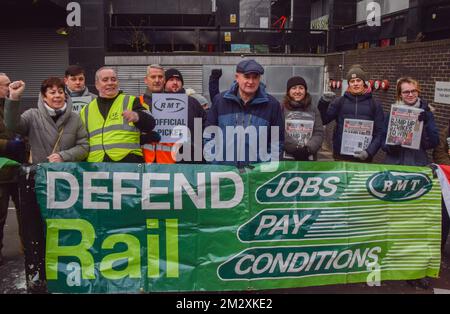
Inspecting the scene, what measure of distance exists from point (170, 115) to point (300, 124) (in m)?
1.59

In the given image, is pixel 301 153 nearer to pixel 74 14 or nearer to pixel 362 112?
pixel 362 112

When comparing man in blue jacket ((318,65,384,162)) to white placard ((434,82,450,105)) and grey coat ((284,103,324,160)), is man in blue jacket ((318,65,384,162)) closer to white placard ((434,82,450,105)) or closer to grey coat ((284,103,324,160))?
grey coat ((284,103,324,160))

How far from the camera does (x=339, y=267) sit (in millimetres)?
4324

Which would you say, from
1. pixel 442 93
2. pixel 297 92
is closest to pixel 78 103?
pixel 297 92

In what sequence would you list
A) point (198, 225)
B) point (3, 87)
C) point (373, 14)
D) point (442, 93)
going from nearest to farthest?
point (198, 225)
point (3, 87)
point (442, 93)
point (373, 14)

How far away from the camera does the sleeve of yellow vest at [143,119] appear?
4.51 meters

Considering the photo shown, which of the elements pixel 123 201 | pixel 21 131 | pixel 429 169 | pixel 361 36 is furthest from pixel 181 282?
pixel 361 36

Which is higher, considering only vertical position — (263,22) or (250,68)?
(263,22)

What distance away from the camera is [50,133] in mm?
4453

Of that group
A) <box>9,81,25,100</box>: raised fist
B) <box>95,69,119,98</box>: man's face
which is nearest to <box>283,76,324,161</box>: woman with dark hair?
<box>95,69,119,98</box>: man's face

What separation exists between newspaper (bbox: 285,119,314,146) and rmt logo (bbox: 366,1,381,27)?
9578 mm
